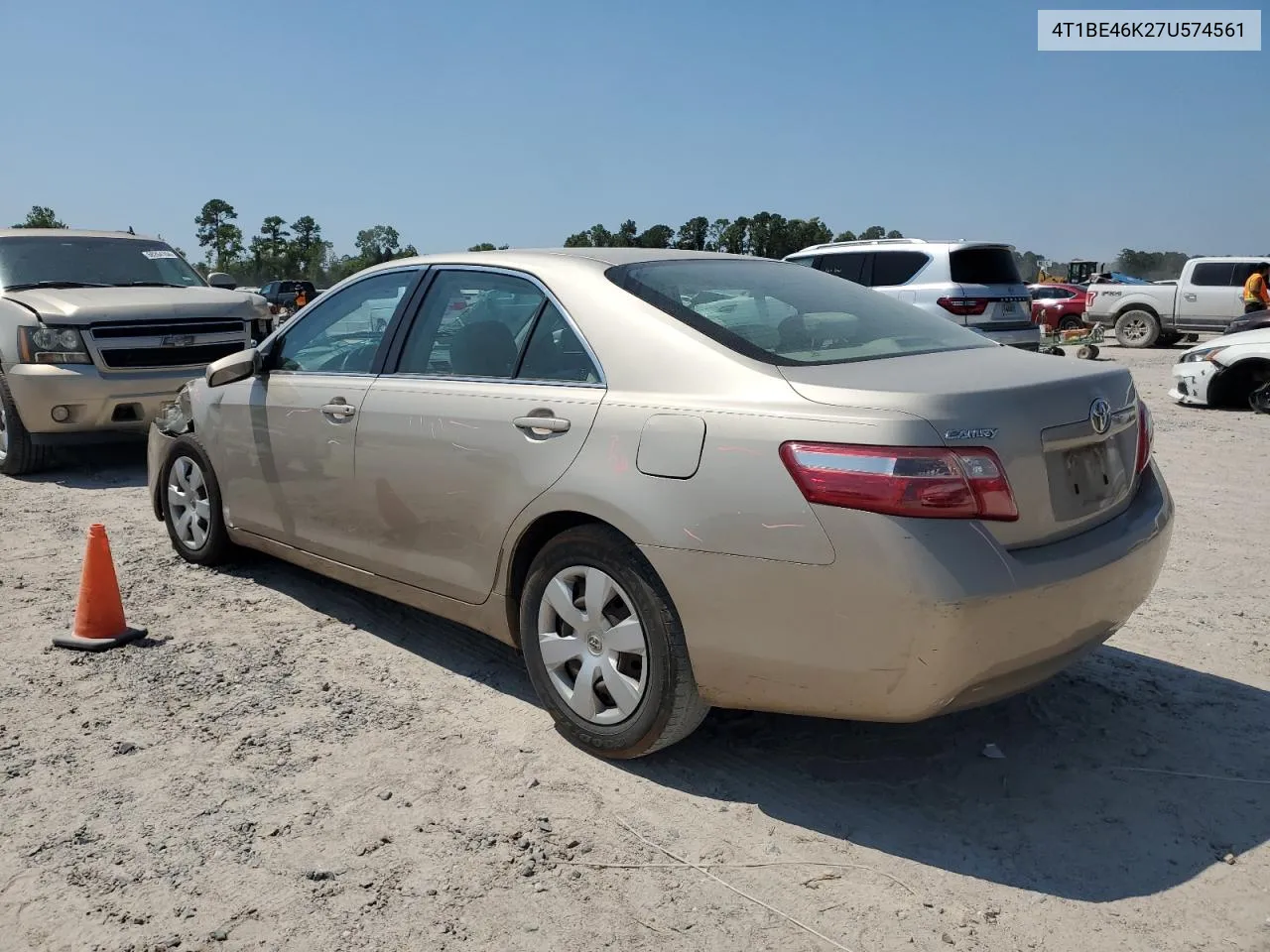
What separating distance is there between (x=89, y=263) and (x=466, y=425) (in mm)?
7515

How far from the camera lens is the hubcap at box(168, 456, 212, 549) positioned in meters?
5.57

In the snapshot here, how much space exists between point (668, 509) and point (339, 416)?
1.87 meters

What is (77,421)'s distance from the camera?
27.8 feet

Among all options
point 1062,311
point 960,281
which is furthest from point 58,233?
point 1062,311

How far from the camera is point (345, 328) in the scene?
4.73 meters

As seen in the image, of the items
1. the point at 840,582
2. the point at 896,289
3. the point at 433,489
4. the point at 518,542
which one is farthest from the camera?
the point at 896,289

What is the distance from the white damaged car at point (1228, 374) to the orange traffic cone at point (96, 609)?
462 inches

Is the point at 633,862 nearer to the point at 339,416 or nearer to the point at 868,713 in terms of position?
the point at 868,713

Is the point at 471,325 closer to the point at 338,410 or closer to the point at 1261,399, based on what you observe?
the point at 338,410

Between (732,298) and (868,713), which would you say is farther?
(732,298)

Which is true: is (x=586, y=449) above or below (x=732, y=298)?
below

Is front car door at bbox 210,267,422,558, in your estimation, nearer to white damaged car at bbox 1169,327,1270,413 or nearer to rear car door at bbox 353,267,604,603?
rear car door at bbox 353,267,604,603

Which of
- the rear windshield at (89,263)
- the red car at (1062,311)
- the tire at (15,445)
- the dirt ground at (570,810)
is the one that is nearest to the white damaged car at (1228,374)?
the dirt ground at (570,810)

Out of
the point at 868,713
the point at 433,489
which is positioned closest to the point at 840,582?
the point at 868,713
